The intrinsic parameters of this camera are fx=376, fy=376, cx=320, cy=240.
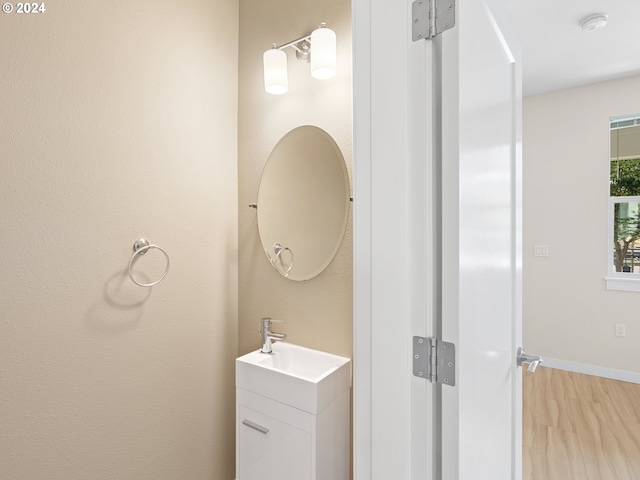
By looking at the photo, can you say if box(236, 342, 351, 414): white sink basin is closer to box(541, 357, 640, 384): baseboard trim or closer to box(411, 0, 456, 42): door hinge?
box(411, 0, 456, 42): door hinge

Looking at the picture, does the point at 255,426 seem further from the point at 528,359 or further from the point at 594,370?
the point at 594,370

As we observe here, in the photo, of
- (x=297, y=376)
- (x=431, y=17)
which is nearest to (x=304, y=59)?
(x=431, y=17)

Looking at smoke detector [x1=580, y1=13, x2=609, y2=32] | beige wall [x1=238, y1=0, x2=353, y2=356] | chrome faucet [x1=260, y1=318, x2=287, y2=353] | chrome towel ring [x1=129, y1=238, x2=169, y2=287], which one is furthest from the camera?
smoke detector [x1=580, y1=13, x2=609, y2=32]

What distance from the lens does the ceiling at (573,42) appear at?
2232mm

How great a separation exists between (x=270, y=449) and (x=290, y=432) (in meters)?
0.15

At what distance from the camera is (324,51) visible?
1.54 meters

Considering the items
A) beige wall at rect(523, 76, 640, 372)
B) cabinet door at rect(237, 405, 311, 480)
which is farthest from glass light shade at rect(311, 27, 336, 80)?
beige wall at rect(523, 76, 640, 372)

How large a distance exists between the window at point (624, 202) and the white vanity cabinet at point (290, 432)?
3.22 m

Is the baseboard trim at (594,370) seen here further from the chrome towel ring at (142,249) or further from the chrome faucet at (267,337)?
the chrome towel ring at (142,249)

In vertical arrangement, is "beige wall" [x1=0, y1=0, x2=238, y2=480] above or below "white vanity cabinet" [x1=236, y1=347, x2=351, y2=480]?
above

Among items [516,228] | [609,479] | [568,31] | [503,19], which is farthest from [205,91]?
[609,479]

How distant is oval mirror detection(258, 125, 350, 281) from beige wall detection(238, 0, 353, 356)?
5 cm

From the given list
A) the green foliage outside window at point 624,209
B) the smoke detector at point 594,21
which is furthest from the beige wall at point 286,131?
the green foliage outside window at point 624,209

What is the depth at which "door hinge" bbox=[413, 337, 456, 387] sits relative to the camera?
78 centimetres
